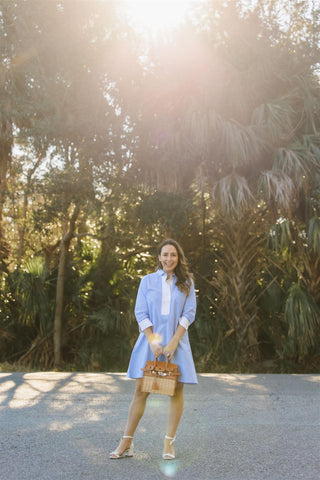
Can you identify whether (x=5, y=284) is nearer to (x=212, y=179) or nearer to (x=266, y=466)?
(x=212, y=179)

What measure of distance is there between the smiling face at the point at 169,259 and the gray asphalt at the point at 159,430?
1445 millimetres

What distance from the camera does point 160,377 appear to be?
4.13 meters

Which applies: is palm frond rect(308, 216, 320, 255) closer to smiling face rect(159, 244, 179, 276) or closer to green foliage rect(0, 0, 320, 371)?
green foliage rect(0, 0, 320, 371)

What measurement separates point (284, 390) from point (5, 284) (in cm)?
769

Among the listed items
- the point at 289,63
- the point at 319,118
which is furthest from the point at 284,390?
the point at 289,63

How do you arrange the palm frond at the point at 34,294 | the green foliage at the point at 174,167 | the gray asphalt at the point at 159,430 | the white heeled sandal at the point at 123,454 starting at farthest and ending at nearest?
the palm frond at the point at 34,294 → the green foliage at the point at 174,167 → the white heeled sandal at the point at 123,454 → the gray asphalt at the point at 159,430

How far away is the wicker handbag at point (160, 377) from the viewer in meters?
4.11

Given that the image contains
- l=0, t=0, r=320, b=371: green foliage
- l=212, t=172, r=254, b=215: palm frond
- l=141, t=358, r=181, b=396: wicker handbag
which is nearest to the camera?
l=141, t=358, r=181, b=396: wicker handbag

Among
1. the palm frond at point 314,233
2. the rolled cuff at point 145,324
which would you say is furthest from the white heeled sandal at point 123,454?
the palm frond at point 314,233

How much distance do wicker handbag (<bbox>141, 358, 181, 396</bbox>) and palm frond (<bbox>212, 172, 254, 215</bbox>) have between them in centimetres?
682

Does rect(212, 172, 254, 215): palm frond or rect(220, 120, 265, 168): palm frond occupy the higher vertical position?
rect(220, 120, 265, 168): palm frond

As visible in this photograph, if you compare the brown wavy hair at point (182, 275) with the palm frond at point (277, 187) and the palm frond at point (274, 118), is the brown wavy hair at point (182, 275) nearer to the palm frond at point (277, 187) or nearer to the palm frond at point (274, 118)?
the palm frond at point (277, 187)

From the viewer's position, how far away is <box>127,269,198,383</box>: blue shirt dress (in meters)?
4.30

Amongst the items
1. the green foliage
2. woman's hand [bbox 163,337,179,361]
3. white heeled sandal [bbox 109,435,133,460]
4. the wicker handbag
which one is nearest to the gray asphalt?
white heeled sandal [bbox 109,435,133,460]
